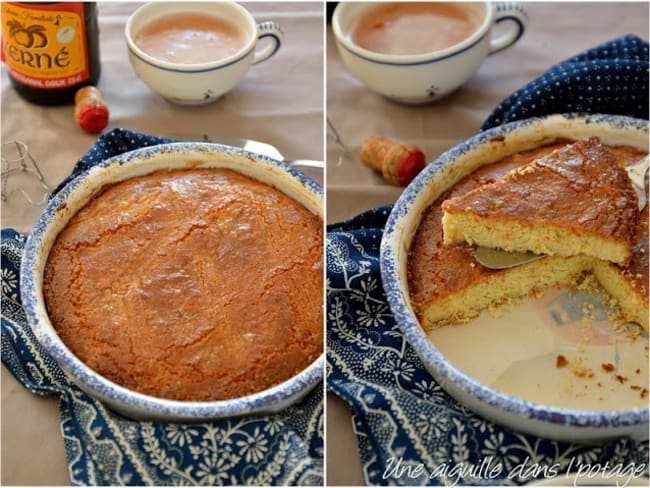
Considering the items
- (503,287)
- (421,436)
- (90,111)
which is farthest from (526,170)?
(90,111)

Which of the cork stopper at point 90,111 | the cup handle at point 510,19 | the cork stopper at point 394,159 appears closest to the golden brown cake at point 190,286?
the cork stopper at point 394,159

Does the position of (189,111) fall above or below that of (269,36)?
below

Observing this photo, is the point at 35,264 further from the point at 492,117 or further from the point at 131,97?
the point at 492,117

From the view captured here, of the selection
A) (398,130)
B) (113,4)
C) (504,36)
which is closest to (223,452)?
(398,130)

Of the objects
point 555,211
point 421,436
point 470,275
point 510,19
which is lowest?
point 421,436

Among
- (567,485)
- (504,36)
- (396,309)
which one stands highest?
(504,36)

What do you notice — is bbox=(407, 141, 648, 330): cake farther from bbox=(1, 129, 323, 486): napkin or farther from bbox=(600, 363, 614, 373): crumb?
bbox=(1, 129, 323, 486): napkin

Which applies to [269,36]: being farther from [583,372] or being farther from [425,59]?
[583,372]
